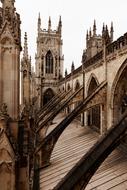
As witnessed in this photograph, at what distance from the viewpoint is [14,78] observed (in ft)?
18.1

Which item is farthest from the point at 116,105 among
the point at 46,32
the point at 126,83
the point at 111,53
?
the point at 46,32

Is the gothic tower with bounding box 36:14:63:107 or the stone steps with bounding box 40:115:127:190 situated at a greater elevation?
the gothic tower with bounding box 36:14:63:107

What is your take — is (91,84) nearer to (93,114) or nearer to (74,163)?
(93,114)

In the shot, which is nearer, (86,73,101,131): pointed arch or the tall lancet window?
(86,73,101,131): pointed arch

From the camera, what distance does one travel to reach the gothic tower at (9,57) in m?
5.48

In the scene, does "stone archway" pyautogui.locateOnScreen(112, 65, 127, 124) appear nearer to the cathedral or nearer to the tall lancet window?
the cathedral

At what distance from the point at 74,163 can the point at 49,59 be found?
2661 cm

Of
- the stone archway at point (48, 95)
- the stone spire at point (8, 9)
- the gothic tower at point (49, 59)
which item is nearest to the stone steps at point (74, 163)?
the stone spire at point (8, 9)

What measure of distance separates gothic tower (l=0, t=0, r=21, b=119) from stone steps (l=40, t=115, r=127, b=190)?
10.9 ft

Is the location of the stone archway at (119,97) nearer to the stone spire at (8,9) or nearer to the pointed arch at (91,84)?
the pointed arch at (91,84)

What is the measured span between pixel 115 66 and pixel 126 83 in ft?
2.68

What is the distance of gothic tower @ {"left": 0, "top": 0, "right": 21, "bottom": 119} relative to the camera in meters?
5.48

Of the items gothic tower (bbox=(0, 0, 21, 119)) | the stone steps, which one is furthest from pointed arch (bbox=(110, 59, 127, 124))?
gothic tower (bbox=(0, 0, 21, 119))

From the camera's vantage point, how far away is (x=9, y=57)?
5.58 m
